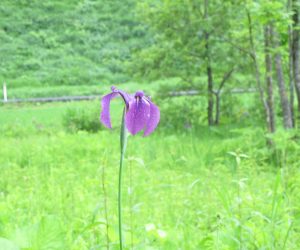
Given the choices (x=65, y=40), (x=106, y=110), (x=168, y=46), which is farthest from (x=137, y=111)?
(x=65, y=40)

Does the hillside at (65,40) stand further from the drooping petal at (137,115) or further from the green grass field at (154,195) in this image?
the drooping petal at (137,115)

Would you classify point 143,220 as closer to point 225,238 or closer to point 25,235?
point 225,238

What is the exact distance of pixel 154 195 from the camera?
12.5 ft

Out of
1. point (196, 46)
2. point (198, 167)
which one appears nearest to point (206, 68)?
point (196, 46)

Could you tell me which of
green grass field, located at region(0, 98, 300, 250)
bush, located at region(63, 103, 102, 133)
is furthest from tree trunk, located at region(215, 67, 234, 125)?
bush, located at region(63, 103, 102, 133)

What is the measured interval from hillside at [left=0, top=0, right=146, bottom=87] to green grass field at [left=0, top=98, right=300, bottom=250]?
A: 10.1 metres

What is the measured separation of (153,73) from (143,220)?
6258 millimetres

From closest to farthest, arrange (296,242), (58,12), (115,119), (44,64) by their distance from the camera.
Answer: (296,242)
(115,119)
(44,64)
(58,12)

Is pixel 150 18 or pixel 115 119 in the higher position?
pixel 150 18

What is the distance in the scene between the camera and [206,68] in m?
9.23

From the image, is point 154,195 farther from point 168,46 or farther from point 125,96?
point 168,46

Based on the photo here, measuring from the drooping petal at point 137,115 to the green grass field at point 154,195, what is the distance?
0.43 meters

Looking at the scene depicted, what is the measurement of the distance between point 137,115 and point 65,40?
19638mm

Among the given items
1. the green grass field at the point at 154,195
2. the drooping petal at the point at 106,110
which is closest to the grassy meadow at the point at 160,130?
the green grass field at the point at 154,195
